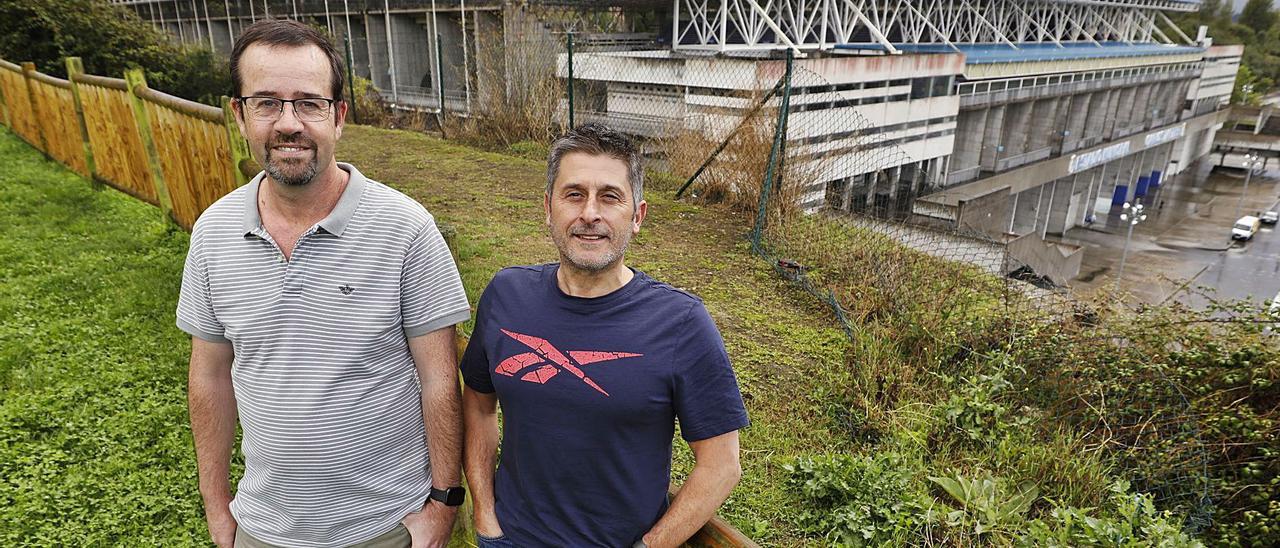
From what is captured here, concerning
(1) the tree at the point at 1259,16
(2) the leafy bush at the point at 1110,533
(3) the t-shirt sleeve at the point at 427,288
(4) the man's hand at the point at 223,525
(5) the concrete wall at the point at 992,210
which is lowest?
(5) the concrete wall at the point at 992,210

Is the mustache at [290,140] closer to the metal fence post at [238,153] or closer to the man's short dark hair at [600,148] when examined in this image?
the man's short dark hair at [600,148]

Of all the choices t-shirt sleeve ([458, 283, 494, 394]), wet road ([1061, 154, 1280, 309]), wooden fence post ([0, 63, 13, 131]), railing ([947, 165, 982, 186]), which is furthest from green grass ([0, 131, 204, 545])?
railing ([947, 165, 982, 186])

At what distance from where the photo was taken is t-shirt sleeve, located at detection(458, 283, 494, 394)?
1737 millimetres

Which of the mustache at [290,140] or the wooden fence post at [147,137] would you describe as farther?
the wooden fence post at [147,137]

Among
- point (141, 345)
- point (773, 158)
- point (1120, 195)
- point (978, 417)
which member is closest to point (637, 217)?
point (978, 417)

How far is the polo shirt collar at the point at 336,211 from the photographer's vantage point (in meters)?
1.68

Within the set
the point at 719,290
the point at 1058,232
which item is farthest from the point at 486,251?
the point at 1058,232

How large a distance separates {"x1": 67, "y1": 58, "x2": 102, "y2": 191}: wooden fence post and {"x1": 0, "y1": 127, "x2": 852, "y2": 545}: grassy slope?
0.23 m

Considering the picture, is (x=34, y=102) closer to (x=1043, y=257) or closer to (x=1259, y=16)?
(x=1043, y=257)

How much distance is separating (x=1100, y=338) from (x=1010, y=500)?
6.07ft

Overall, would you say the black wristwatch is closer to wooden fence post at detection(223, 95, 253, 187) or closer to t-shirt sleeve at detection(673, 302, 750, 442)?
t-shirt sleeve at detection(673, 302, 750, 442)

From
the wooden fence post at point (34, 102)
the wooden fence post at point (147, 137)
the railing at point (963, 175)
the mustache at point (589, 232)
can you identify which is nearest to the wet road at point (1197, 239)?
the railing at point (963, 175)

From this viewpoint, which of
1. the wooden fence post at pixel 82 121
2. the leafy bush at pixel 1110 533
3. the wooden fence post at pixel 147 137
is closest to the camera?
the leafy bush at pixel 1110 533

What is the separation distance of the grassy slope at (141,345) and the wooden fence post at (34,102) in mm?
461
